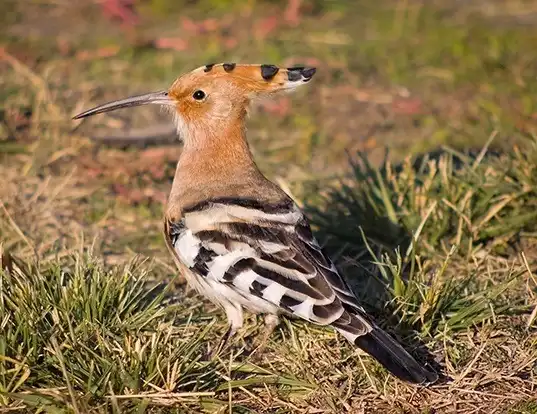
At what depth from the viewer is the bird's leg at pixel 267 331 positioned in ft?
10.6

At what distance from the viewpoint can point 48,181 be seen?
4.38 metres

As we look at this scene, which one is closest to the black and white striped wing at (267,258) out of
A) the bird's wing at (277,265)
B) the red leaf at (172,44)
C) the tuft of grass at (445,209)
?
the bird's wing at (277,265)

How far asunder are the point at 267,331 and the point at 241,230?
384 mm

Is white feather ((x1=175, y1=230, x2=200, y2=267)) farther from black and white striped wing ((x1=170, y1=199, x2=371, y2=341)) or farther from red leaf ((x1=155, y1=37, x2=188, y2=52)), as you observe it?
red leaf ((x1=155, y1=37, x2=188, y2=52))

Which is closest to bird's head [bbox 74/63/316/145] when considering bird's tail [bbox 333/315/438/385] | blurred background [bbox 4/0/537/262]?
blurred background [bbox 4/0/537/262]

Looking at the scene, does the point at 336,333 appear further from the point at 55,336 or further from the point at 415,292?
the point at 55,336

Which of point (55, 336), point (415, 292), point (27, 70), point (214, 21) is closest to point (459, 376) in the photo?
point (415, 292)

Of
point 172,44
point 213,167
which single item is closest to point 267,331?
point 213,167

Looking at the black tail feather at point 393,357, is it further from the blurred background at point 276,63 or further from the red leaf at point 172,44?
the red leaf at point 172,44

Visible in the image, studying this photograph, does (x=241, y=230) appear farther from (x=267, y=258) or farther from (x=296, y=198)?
(x=296, y=198)

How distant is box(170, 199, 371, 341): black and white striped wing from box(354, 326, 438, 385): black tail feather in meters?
0.03

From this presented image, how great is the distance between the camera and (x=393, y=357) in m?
2.81

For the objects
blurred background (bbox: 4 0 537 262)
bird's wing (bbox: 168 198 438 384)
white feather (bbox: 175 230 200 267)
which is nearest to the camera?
bird's wing (bbox: 168 198 438 384)

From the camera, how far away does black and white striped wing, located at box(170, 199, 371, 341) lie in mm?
2924
